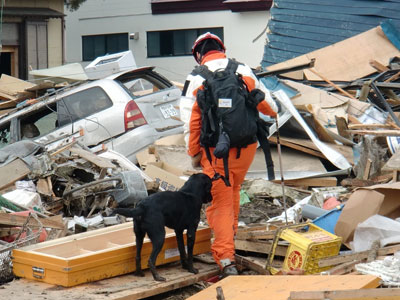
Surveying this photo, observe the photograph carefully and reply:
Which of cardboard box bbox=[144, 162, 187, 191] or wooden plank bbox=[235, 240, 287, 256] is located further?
cardboard box bbox=[144, 162, 187, 191]

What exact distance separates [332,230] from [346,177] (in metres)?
3.15

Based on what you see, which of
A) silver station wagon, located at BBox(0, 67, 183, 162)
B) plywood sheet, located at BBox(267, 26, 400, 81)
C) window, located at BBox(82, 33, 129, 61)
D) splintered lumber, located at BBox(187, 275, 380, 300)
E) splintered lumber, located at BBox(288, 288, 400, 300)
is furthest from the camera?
window, located at BBox(82, 33, 129, 61)

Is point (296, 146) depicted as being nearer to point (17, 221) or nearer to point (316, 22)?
point (17, 221)

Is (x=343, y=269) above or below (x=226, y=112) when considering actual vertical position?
below

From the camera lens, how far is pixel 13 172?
9445 mm

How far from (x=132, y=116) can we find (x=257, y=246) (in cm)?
421

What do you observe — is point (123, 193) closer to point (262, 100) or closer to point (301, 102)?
point (262, 100)

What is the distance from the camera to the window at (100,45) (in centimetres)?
3125

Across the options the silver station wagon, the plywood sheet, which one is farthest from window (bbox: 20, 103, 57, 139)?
the plywood sheet

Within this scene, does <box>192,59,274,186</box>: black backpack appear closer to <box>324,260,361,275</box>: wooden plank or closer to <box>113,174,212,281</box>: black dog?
<box>113,174,212,281</box>: black dog

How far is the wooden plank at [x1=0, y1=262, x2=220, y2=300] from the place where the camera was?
5.92m

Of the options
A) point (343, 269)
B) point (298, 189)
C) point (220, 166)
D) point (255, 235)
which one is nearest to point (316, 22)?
point (298, 189)

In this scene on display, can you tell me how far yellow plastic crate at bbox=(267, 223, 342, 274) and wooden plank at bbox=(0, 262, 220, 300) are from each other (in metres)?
0.66

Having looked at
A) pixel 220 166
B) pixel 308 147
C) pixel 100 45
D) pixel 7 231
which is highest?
pixel 220 166
